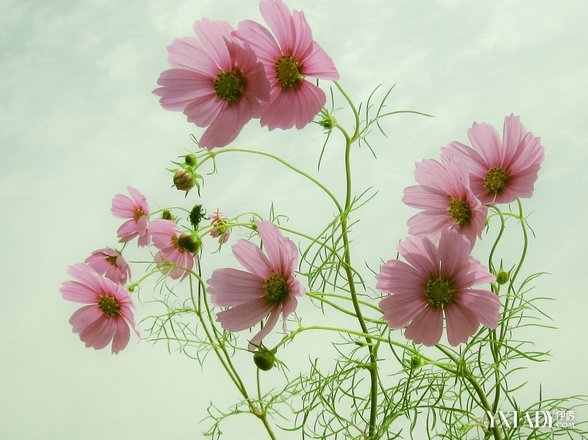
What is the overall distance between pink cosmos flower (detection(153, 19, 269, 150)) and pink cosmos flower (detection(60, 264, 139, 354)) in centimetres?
28

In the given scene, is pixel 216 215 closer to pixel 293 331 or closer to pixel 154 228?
pixel 154 228

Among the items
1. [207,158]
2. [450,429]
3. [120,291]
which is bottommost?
[450,429]

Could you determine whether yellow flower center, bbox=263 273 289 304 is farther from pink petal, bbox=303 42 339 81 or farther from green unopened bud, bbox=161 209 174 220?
green unopened bud, bbox=161 209 174 220

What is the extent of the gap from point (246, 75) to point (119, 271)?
1.42 ft

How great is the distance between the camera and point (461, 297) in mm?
831

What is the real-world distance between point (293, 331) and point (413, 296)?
139mm

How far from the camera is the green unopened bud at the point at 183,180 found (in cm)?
103

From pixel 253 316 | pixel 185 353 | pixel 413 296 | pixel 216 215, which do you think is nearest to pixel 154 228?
pixel 216 215

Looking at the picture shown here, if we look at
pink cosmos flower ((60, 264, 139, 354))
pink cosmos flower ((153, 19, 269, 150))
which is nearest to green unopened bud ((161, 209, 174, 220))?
pink cosmos flower ((60, 264, 139, 354))

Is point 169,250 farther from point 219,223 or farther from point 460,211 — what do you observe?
point 460,211

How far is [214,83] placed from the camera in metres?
0.89

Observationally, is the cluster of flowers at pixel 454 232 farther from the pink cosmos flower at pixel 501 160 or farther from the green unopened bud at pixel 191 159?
the green unopened bud at pixel 191 159

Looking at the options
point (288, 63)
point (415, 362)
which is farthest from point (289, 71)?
point (415, 362)

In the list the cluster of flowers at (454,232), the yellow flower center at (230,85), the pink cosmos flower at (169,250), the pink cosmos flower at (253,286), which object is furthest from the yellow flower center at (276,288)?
the pink cosmos flower at (169,250)
